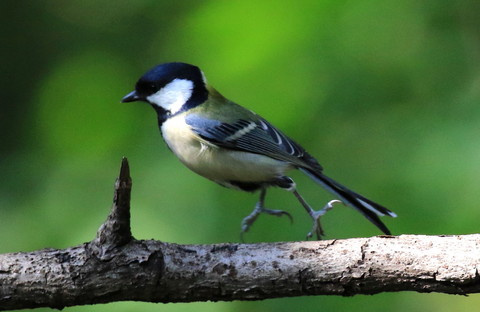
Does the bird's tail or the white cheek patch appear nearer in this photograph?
the bird's tail

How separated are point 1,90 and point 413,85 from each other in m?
2.09

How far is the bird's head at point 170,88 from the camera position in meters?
2.82

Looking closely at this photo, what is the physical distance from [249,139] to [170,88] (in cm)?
34

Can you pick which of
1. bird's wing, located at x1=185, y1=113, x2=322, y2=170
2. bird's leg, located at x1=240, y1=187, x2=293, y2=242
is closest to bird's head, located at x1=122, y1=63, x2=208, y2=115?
bird's wing, located at x1=185, y1=113, x2=322, y2=170

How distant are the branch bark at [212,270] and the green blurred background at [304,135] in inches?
18.8

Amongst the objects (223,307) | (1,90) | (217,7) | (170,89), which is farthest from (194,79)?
(1,90)

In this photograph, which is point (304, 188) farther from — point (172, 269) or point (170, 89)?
point (172, 269)

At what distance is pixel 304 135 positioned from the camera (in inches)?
111

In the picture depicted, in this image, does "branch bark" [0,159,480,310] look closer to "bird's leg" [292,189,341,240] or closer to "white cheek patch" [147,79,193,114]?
"bird's leg" [292,189,341,240]

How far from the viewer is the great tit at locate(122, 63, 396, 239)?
266cm

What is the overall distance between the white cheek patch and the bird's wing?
0.10 m

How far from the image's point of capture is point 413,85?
2.98m

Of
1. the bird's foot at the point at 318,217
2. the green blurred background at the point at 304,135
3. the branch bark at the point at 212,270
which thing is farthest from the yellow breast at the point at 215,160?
the branch bark at the point at 212,270

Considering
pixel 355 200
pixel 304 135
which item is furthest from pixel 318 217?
pixel 304 135
